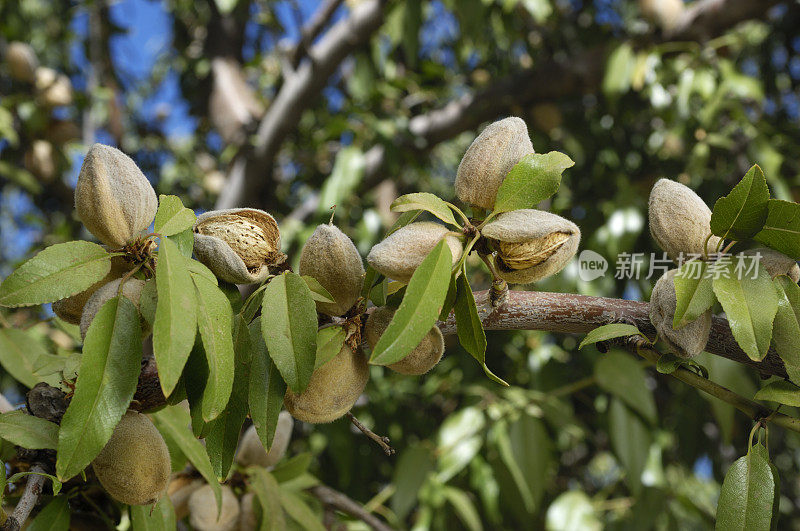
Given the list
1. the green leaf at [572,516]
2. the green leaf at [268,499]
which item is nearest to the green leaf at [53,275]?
the green leaf at [268,499]

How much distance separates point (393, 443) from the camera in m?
1.82

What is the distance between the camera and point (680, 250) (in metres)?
0.53

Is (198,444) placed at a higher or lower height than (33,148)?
higher

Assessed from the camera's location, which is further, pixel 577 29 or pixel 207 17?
pixel 207 17

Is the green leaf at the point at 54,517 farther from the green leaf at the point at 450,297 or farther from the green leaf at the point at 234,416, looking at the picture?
the green leaf at the point at 450,297

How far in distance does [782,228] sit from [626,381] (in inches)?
27.9

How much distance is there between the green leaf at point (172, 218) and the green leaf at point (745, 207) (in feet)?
1.23

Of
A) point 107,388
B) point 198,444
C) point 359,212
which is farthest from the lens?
point 359,212

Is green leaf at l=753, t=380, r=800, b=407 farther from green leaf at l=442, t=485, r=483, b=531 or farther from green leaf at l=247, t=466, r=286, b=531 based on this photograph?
green leaf at l=442, t=485, r=483, b=531

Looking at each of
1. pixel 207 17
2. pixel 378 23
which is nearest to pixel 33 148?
pixel 207 17

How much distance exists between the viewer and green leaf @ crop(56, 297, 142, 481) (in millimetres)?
424

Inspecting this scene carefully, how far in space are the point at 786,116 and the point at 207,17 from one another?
7.09ft

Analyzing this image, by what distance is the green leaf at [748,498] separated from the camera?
18.1 inches

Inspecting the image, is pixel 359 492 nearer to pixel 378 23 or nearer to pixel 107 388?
pixel 378 23
